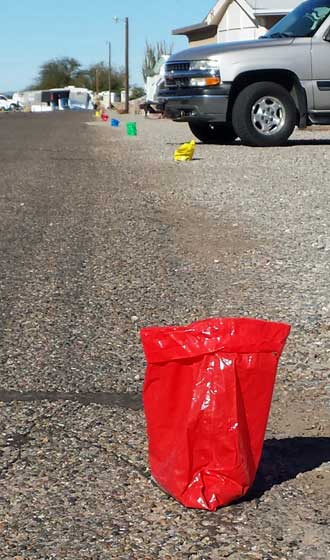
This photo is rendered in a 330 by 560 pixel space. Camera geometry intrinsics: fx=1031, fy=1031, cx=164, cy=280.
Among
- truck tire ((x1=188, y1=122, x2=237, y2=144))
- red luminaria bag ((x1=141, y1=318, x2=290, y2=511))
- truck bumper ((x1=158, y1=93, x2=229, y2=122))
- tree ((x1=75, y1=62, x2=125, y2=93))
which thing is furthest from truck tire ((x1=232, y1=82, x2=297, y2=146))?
tree ((x1=75, y1=62, x2=125, y2=93))

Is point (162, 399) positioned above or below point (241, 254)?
above

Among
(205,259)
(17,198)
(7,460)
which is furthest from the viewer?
(17,198)

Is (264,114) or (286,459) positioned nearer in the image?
(286,459)

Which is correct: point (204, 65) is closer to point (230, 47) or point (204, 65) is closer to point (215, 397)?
point (230, 47)

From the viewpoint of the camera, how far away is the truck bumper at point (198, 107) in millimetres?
15055

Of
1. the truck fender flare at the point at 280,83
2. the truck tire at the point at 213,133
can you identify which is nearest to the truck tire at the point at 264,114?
the truck fender flare at the point at 280,83

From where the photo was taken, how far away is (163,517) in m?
3.08

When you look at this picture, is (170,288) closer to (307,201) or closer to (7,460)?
(7,460)

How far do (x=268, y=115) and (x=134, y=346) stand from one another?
417 inches

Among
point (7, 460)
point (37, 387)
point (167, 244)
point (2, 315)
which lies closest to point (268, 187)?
point (167, 244)

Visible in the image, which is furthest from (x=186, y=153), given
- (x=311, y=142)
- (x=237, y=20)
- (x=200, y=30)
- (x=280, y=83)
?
(x=200, y=30)

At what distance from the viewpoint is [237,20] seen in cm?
4119

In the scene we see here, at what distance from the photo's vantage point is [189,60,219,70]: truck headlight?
15109 mm

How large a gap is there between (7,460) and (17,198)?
7296 millimetres
